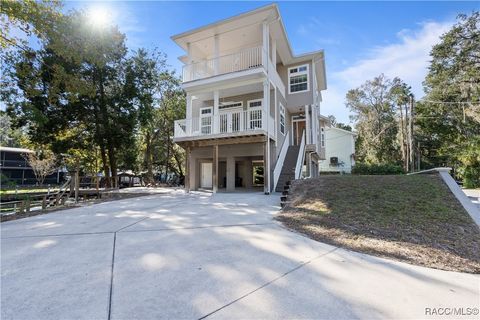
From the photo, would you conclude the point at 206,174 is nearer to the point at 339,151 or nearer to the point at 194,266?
the point at 194,266

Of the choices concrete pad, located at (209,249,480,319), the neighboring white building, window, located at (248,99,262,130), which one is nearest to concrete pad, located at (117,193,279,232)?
concrete pad, located at (209,249,480,319)

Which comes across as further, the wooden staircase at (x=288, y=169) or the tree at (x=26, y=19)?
the wooden staircase at (x=288, y=169)

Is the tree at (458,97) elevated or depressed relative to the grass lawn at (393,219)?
elevated

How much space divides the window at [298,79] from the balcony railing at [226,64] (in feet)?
11.8

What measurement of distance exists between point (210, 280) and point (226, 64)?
1307cm

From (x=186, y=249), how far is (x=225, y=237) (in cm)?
88

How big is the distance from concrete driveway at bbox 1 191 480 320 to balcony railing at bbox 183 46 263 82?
948 centimetres

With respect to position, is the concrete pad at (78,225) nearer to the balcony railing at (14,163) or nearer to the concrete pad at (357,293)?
the concrete pad at (357,293)

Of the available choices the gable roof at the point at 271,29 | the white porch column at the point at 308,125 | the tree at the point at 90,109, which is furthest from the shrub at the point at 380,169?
the tree at the point at 90,109

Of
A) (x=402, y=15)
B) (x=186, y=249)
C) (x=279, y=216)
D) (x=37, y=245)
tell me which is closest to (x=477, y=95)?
(x=402, y=15)

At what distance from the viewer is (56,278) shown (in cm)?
306

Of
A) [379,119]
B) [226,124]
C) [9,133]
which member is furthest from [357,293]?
[379,119]

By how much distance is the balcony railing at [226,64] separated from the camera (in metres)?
12.3

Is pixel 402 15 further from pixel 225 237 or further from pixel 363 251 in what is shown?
pixel 225 237
